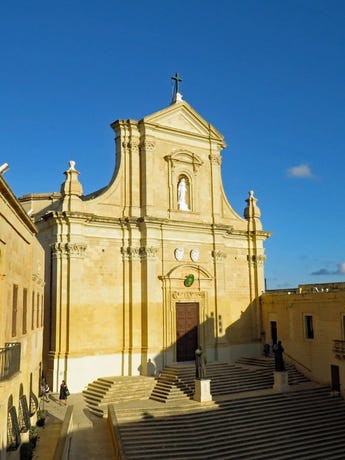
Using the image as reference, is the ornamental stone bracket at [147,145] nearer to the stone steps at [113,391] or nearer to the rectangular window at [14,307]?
the stone steps at [113,391]

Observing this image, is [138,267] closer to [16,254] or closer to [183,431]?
[183,431]

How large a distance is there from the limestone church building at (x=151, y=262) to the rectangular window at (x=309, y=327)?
3.99 m

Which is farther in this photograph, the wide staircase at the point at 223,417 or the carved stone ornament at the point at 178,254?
the carved stone ornament at the point at 178,254

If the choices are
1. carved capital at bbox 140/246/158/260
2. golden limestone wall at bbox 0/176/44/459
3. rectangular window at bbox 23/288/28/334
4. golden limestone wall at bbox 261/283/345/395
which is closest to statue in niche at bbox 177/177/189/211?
carved capital at bbox 140/246/158/260

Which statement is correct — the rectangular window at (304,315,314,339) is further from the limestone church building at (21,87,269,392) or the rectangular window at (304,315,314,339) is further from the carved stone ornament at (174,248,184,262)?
the carved stone ornament at (174,248,184,262)

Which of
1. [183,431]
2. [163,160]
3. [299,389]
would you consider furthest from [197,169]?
[183,431]

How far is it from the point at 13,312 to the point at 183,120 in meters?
19.0

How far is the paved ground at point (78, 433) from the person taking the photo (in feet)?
51.8

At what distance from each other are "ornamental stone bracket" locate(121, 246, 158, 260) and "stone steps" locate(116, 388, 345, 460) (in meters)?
8.43

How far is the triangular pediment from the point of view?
2712 centimetres

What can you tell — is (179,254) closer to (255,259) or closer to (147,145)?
(147,145)

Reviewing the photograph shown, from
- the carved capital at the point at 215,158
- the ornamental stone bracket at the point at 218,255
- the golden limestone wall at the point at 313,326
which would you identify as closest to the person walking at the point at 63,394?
the ornamental stone bracket at the point at 218,255

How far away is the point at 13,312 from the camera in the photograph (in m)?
12.6

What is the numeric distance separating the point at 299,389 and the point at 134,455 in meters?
11.1
